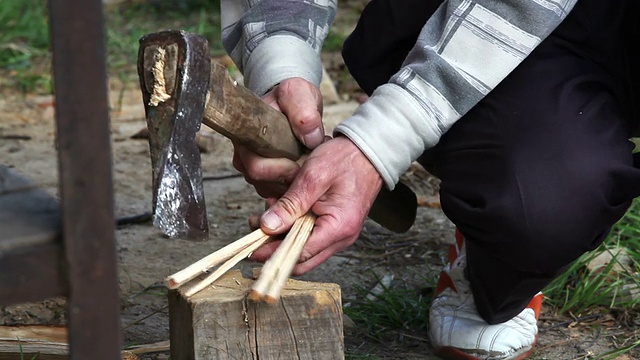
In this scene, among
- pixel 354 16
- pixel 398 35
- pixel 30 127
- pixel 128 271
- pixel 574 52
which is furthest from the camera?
pixel 354 16

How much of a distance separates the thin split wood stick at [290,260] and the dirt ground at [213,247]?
17.3 inches

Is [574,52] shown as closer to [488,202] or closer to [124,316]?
[488,202]

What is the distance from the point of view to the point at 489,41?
5.74 feet

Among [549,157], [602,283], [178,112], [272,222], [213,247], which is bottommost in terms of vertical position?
[213,247]

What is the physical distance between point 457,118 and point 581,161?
23cm

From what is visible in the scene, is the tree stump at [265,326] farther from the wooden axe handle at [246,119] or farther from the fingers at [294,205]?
the wooden axe handle at [246,119]

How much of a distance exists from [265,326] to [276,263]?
0.10 m

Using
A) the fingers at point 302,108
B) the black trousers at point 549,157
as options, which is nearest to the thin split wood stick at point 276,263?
the fingers at point 302,108

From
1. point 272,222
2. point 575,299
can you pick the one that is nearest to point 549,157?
point 272,222

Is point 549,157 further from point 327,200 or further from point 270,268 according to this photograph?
point 270,268

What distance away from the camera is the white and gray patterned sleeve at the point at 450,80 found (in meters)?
1.73

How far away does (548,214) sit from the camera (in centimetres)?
176

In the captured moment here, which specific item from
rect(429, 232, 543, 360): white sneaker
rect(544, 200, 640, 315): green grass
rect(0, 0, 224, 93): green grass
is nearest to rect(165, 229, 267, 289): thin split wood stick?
rect(429, 232, 543, 360): white sneaker

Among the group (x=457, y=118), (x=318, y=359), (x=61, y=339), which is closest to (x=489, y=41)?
(x=457, y=118)
